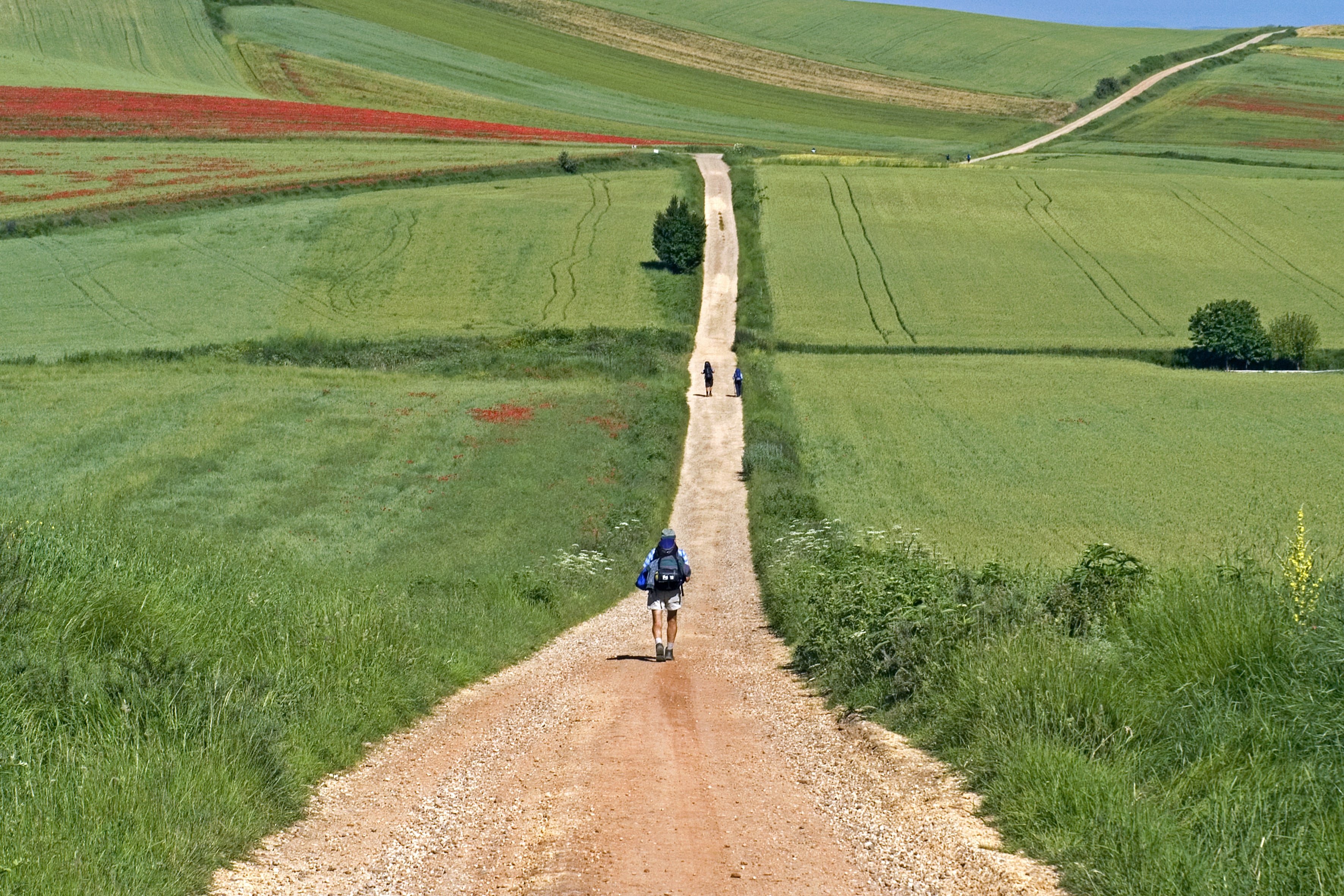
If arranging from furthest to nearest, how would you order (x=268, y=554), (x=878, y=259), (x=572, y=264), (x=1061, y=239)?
(x=1061, y=239) → (x=878, y=259) → (x=572, y=264) → (x=268, y=554)

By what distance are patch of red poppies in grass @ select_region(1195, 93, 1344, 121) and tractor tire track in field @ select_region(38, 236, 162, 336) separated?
315ft

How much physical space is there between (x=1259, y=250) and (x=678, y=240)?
32.6 meters

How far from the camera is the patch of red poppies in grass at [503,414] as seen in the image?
44656 mm

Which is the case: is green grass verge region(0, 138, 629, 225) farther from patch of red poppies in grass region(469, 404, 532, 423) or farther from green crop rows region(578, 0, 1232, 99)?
green crop rows region(578, 0, 1232, 99)

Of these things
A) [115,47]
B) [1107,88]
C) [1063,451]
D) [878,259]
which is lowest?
[1063,451]

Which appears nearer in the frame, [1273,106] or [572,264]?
[572,264]

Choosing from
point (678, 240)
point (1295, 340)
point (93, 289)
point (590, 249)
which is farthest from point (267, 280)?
point (1295, 340)

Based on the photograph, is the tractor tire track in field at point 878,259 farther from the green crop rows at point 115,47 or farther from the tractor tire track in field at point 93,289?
the green crop rows at point 115,47

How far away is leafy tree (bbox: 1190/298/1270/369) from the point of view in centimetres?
5834

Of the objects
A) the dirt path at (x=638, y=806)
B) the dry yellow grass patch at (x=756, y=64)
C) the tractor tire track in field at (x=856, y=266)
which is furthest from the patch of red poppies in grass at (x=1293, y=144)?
the dirt path at (x=638, y=806)

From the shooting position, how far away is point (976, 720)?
36.9 ft

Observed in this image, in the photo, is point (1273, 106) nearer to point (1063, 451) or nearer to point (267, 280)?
point (267, 280)

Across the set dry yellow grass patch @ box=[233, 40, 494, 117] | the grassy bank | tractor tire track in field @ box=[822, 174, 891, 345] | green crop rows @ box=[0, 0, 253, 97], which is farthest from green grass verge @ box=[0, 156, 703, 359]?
the grassy bank

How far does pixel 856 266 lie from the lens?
72.9 meters
